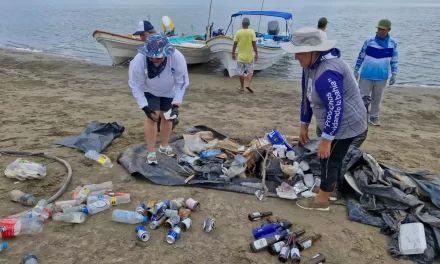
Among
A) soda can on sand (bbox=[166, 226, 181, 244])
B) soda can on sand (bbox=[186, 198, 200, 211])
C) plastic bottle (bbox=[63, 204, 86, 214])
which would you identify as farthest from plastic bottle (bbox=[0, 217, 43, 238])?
soda can on sand (bbox=[186, 198, 200, 211])

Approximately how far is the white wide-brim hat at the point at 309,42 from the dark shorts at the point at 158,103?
2.02m

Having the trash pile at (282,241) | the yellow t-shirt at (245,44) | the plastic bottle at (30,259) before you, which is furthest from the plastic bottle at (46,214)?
the yellow t-shirt at (245,44)

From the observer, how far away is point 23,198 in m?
3.77

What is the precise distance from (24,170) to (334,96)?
3.65m

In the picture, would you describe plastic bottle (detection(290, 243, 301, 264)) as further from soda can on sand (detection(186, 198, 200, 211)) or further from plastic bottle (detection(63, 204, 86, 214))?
plastic bottle (detection(63, 204, 86, 214))

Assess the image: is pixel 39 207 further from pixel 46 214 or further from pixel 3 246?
pixel 3 246

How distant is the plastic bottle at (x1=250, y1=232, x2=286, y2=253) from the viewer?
3211 mm

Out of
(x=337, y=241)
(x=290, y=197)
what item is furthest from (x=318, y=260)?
(x=290, y=197)

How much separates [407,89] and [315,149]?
9.41 meters

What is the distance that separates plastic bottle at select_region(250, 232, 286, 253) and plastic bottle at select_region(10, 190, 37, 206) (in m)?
2.38

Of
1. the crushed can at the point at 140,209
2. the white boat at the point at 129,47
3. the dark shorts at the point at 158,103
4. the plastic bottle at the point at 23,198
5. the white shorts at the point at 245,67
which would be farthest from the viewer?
the white boat at the point at 129,47

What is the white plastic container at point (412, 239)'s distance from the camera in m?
3.20

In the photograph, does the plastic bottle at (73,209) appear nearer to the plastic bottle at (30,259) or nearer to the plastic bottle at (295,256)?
the plastic bottle at (30,259)

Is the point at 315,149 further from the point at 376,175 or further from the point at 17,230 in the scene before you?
the point at 17,230
